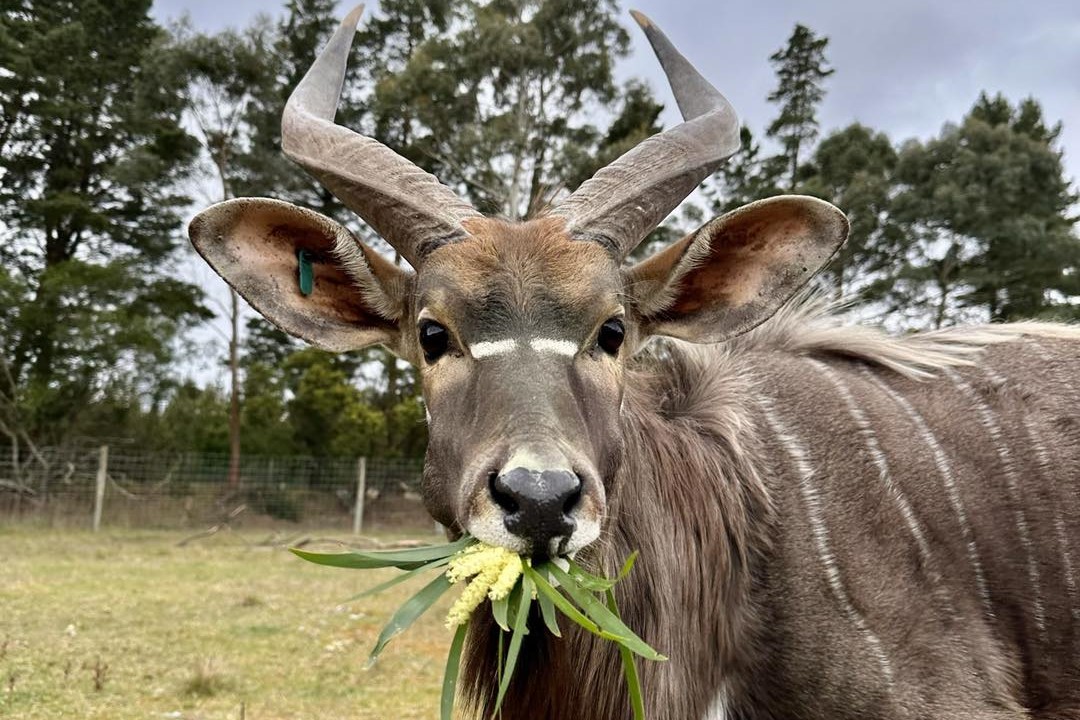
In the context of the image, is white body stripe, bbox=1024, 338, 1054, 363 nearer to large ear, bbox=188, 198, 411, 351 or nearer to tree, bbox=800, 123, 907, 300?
large ear, bbox=188, 198, 411, 351

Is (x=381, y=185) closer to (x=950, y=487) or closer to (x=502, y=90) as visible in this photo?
(x=950, y=487)

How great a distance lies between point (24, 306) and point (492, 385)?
24.9 metres

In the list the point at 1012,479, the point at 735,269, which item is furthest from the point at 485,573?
the point at 1012,479

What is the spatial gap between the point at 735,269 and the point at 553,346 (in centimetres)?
104

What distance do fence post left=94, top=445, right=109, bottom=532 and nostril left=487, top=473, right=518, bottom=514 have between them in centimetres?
1928

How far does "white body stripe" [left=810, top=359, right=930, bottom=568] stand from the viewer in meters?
3.16

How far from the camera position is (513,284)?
8.61ft

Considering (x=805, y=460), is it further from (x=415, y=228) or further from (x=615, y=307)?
(x=415, y=228)

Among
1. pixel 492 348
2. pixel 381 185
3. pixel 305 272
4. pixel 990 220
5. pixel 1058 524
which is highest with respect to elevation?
pixel 990 220

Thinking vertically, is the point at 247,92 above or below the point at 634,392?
above

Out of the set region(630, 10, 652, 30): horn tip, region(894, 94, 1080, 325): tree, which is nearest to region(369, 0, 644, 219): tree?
region(894, 94, 1080, 325): tree

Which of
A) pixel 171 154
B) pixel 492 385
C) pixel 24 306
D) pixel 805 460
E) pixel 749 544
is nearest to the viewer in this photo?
pixel 492 385

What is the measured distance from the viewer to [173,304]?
89.1 ft

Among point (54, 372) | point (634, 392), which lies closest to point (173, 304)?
point (54, 372)
